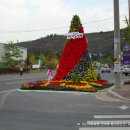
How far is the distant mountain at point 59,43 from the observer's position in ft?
508

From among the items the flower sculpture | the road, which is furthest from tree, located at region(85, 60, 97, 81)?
the road

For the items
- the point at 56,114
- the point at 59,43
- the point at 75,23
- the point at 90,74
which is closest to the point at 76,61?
the point at 90,74

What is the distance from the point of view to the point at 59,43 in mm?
155875

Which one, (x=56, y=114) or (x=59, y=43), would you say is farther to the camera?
(x=59, y=43)

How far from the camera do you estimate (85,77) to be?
31.7 m

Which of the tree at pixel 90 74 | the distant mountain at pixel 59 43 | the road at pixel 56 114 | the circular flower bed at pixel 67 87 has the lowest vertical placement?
the road at pixel 56 114

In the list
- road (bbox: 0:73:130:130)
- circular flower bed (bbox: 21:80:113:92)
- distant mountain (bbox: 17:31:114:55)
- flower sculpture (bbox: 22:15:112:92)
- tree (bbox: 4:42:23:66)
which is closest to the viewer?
road (bbox: 0:73:130:130)

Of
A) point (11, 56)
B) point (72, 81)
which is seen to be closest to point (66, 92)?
point (72, 81)

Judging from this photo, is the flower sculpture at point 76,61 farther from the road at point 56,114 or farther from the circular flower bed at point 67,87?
the road at point 56,114

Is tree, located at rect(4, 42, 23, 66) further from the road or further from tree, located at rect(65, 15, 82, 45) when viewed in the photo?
the road

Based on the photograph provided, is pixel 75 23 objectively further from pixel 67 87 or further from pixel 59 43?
pixel 59 43

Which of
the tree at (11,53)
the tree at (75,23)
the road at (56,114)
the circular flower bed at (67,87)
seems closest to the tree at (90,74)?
the circular flower bed at (67,87)

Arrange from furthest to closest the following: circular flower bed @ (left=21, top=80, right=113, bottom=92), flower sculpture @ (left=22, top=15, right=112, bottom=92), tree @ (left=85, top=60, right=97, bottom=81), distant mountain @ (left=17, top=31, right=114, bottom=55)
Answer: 1. distant mountain @ (left=17, top=31, right=114, bottom=55)
2. tree @ (left=85, top=60, right=97, bottom=81)
3. flower sculpture @ (left=22, top=15, right=112, bottom=92)
4. circular flower bed @ (left=21, top=80, right=113, bottom=92)

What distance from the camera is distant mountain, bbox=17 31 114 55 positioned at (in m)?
155
